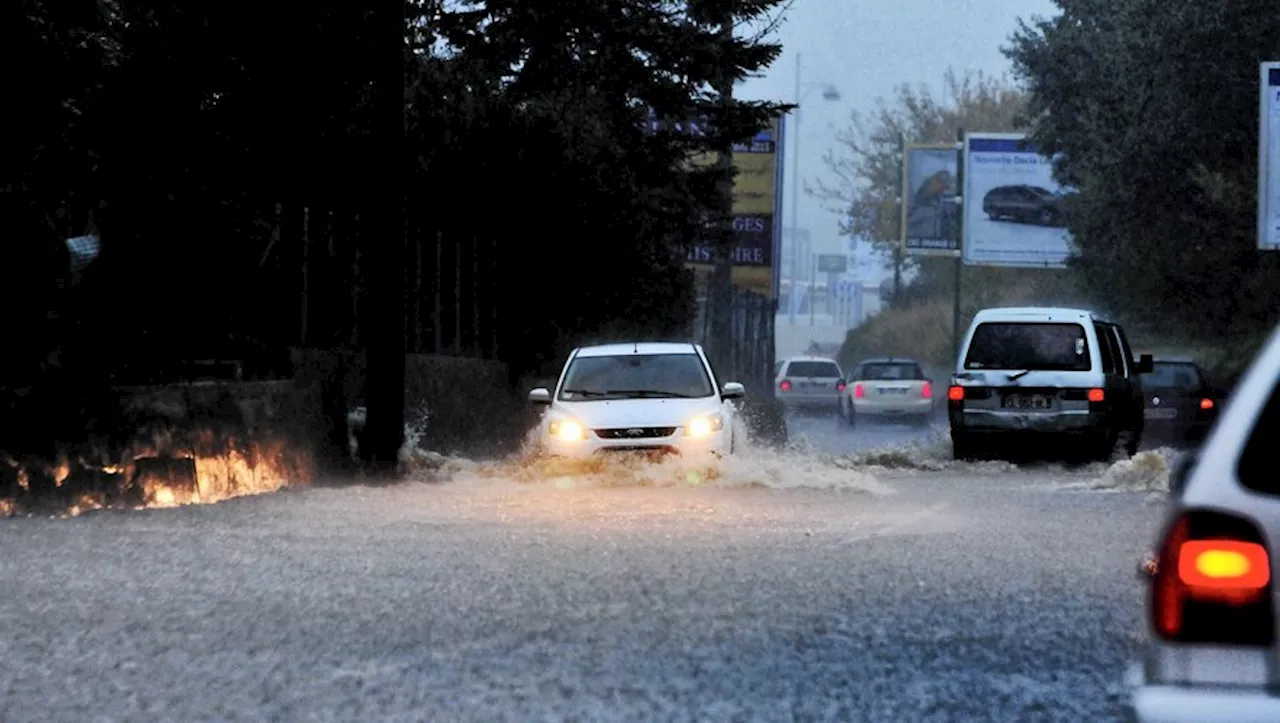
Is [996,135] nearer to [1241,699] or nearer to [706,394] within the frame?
[706,394]

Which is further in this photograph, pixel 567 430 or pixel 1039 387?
pixel 1039 387

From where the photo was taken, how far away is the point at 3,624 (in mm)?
11312

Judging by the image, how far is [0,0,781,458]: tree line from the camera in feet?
65.3

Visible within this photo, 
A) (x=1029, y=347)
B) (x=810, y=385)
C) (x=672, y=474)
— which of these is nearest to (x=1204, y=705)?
(x=672, y=474)

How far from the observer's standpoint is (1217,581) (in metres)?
5.22

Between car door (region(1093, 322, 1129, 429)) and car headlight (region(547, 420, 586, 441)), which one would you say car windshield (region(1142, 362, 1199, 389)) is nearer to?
car door (region(1093, 322, 1129, 429))

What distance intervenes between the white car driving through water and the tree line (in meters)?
1.65

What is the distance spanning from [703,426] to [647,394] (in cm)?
93

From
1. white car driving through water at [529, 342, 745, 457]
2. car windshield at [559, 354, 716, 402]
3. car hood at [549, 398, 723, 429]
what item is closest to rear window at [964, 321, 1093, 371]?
white car driving through water at [529, 342, 745, 457]

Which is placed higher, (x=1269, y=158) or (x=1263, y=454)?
(x=1269, y=158)

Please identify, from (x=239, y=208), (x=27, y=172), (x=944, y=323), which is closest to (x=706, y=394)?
(x=239, y=208)

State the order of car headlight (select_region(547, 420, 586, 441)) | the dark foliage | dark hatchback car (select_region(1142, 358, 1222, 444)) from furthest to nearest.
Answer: the dark foliage, dark hatchback car (select_region(1142, 358, 1222, 444)), car headlight (select_region(547, 420, 586, 441))

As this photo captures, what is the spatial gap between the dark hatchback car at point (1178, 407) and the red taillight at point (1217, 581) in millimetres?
25432

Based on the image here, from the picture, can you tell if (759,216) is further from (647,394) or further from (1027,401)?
(647,394)
